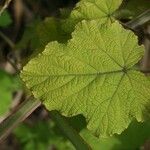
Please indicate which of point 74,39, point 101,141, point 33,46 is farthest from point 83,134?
point 74,39

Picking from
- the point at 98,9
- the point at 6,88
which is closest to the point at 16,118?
the point at 98,9

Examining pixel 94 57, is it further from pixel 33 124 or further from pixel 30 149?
pixel 33 124

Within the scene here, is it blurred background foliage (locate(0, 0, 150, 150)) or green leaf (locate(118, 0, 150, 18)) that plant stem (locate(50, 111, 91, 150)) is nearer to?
blurred background foliage (locate(0, 0, 150, 150))

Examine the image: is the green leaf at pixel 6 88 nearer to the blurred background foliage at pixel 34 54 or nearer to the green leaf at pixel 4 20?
the blurred background foliage at pixel 34 54

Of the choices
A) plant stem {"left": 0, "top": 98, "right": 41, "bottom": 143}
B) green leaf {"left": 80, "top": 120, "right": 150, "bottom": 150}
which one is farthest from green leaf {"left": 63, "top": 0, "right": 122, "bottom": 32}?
green leaf {"left": 80, "top": 120, "right": 150, "bottom": 150}

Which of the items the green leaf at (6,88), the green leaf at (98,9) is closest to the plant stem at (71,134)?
the green leaf at (98,9)
